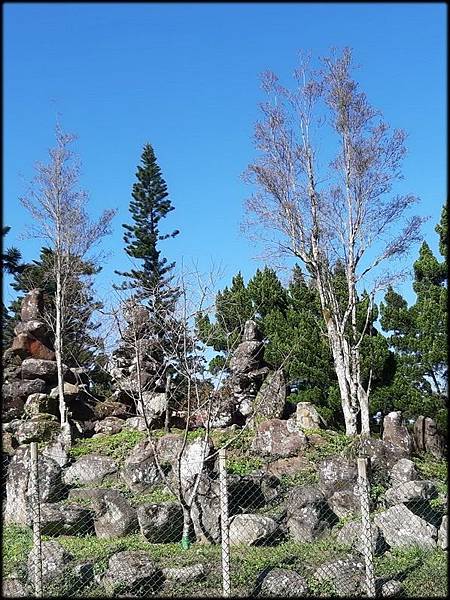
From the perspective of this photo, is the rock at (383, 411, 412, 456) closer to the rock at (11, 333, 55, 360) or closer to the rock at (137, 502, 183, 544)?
the rock at (137, 502, 183, 544)

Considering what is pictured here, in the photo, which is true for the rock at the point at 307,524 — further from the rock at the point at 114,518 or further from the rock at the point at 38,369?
the rock at the point at 38,369

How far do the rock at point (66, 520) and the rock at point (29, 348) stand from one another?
7.70m

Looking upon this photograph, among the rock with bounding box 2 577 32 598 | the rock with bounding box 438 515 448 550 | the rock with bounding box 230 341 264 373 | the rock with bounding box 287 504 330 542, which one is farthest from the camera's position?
the rock with bounding box 230 341 264 373

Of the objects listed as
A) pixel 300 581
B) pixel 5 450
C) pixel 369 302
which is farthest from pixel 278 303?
pixel 300 581

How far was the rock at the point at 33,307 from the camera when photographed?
587 inches

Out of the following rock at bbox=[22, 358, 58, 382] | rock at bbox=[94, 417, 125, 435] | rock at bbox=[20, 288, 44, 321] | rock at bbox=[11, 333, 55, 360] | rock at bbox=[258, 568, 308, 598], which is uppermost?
rock at bbox=[20, 288, 44, 321]

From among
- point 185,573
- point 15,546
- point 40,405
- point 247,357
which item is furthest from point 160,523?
point 247,357

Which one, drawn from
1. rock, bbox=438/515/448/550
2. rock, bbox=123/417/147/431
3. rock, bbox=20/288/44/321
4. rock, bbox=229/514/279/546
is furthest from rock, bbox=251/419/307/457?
rock, bbox=20/288/44/321

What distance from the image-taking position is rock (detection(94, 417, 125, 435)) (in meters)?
13.2

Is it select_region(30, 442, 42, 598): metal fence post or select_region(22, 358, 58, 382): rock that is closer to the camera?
select_region(30, 442, 42, 598): metal fence post

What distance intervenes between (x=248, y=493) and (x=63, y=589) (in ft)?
10.5

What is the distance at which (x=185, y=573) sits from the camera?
539 centimetres

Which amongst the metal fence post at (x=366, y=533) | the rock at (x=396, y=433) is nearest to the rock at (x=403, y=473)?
the rock at (x=396, y=433)

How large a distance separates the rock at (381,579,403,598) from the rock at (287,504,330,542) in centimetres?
158
